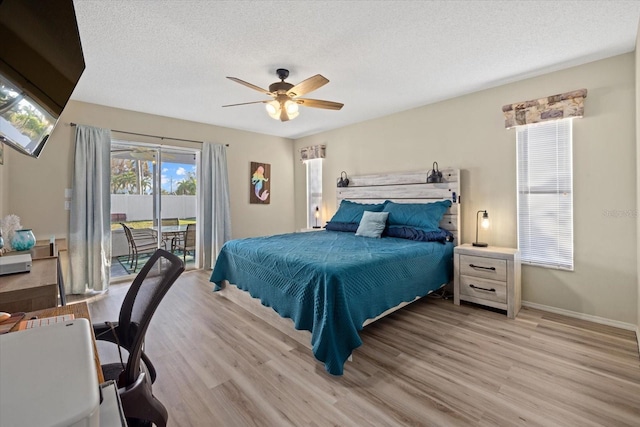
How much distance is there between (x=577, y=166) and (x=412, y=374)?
2570 millimetres

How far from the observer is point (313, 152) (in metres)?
5.53

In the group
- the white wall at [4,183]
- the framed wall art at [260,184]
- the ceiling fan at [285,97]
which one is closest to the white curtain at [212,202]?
the framed wall art at [260,184]

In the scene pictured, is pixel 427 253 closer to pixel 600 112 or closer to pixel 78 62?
pixel 600 112

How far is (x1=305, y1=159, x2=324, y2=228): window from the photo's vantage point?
18.4ft

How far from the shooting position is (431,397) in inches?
69.3

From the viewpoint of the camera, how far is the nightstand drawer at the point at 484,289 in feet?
9.61

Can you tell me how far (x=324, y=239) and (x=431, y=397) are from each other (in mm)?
2082

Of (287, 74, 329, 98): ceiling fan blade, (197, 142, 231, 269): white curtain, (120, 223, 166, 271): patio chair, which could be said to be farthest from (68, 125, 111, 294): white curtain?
(287, 74, 329, 98): ceiling fan blade

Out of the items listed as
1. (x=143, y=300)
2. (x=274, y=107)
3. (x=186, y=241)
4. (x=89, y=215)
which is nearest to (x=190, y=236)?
(x=186, y=241)

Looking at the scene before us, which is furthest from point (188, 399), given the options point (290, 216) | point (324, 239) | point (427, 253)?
point (290, 216)

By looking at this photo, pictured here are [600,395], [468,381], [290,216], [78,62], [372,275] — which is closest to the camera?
[78,62]

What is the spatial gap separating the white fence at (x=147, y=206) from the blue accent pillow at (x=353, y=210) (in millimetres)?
2490

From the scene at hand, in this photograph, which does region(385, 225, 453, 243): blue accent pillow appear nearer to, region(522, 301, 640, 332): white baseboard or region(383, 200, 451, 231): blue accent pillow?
region(383, 200, 451, 231): blue accent pillow

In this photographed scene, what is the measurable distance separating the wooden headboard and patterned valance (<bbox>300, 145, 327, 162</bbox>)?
83cm
